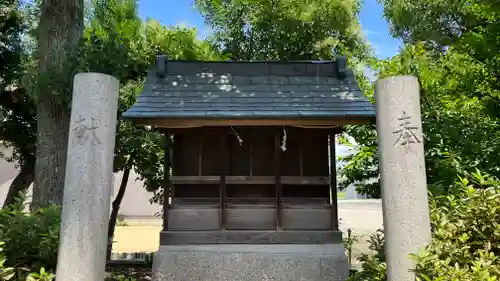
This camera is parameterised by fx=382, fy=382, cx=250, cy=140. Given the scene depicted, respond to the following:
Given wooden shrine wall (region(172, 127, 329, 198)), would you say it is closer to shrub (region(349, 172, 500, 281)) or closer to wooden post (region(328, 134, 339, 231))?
wooden post (region(328, 134, 339, 231))

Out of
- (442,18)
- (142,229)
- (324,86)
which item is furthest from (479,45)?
(142,229)

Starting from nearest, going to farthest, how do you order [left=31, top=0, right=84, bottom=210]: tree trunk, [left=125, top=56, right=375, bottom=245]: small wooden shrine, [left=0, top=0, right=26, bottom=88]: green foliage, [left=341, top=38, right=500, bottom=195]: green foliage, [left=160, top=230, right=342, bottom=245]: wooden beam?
[left=341, top=38, right=500, bottom=195]: green foliage, [left=125, top=56, right=375, bottom=245]: small wooden shrine, [left=160, top=230, right=342, bottom=245]: wooden beam, [left=31, top=0, right=84, bottom=210]: tree trunk, [left=0, top=0, right=26, bottom=88]: green foliage

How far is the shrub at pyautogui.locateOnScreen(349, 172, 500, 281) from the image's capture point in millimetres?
3879

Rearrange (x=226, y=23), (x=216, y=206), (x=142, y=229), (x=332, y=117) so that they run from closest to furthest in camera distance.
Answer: (x=332, y=117) < (x=216, y=206) < (x=226, y=23) < (x=142, y=229)

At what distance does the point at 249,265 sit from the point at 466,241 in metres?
3.39

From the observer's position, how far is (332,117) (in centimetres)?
639

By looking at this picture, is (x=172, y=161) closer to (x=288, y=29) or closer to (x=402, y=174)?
(x=402, y=174)

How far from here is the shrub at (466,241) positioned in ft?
12.7

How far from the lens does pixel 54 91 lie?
729 centimetres

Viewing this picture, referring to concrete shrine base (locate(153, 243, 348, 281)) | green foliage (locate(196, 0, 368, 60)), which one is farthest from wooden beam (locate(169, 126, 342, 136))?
green foliage (locate(196, 0, 368, 60))

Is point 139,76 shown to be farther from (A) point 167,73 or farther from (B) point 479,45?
(B) point 479,45

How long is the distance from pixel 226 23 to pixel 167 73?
26.3ft

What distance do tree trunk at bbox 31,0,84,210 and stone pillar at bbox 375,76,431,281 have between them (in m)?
5.92

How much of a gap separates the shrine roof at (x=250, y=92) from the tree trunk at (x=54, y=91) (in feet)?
5.57
